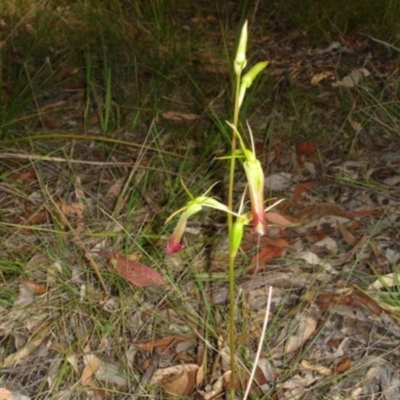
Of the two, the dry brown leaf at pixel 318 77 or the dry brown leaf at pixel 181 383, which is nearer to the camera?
the dry brown leaf at pixel 181 383

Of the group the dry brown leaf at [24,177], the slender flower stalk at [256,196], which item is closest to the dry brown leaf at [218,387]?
the slender flower stalk at [256,196]

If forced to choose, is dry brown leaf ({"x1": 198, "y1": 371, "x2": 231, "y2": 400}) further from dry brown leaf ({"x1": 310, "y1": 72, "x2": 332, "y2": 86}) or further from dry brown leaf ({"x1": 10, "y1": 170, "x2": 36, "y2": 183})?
dry brown leaf ({"x1": 310, "y1": 72, "x2": 332, "y2": 86})

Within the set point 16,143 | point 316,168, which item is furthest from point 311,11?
point 16,143

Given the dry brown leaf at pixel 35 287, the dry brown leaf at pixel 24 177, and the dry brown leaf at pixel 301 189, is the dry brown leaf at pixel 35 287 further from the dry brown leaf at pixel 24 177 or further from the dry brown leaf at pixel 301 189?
the dry brown leaf at pixel 301 189

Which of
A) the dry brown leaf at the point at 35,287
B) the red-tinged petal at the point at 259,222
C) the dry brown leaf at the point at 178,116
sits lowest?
the dry brown leaf at the point at 178,116

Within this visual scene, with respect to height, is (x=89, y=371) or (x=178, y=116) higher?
(x=89, y=371)

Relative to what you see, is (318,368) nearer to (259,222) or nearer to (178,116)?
(259,222)

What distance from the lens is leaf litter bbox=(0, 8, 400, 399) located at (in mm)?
2139

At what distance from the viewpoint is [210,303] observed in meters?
2.36

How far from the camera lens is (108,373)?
2164 mm

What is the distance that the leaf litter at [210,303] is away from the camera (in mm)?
2139

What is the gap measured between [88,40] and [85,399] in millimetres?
2413

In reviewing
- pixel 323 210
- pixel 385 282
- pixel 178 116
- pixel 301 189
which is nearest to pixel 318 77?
pixel 178 116

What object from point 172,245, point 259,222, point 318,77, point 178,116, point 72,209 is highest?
point 259,222
